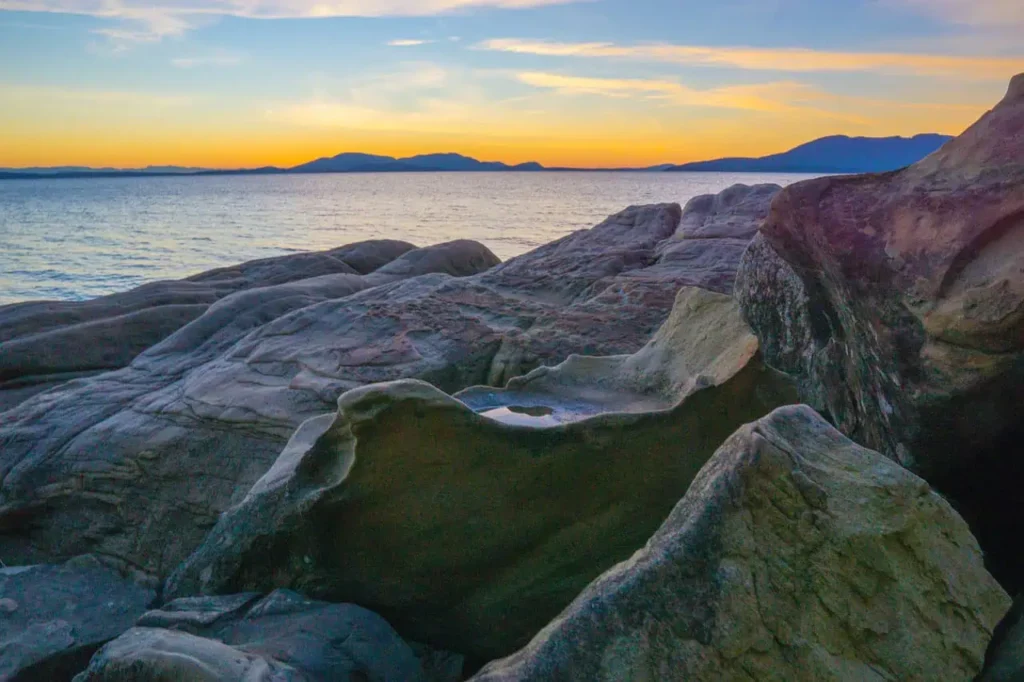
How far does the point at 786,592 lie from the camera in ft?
7.31

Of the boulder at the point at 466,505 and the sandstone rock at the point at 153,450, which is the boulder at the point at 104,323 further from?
the boulder at the point at 466,505

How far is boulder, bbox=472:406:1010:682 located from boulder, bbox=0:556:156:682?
2621 mm

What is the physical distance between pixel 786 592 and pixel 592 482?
1.23m

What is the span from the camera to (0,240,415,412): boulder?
303 inches

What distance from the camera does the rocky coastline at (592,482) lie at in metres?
2.25

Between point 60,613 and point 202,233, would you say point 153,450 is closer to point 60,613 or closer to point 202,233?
point 60,613

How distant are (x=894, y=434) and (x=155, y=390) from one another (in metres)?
4.72

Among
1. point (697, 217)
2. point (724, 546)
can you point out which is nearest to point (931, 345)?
point (724, 546)

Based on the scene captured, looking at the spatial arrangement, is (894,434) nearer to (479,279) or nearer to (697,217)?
(479,279)

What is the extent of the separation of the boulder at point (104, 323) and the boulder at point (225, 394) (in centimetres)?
137

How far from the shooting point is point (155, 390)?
601 cm

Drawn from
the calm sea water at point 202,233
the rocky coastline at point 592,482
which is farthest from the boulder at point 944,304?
the calm sea water at point 202,233

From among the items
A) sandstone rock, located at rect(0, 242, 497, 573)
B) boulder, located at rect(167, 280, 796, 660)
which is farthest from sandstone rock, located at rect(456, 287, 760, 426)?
sandstone rock, located at rect(0, 242, 497, 573)

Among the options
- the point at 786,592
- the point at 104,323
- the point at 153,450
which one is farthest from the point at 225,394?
the point at 786,592
